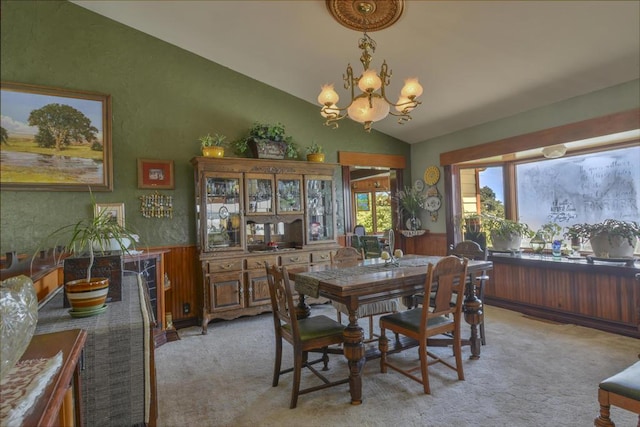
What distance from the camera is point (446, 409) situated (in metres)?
2.06

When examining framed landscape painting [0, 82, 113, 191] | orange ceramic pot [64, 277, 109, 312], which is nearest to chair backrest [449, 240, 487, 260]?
orange ceramic pot [64, 277, 109, 312]

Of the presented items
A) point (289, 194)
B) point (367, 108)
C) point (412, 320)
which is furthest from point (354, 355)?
point (289, 194)

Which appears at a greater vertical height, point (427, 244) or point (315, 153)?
point (315, 153)

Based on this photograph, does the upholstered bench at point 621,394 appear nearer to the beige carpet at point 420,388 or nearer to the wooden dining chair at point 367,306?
the beige carpet at point 420,388

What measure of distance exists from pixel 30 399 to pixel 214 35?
3.88 meters

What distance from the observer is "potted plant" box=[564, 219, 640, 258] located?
3.29m

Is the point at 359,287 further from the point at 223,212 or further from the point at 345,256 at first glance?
the point at 223,212

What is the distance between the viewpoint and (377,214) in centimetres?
805

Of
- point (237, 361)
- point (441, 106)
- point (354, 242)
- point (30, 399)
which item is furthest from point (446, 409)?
point (441, 106)

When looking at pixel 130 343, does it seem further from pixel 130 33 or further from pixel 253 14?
pixel 130 33

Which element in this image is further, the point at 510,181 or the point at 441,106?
the point at 510,181

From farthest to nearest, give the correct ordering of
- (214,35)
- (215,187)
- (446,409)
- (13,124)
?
(215,187)
(214,35)
(13,124)
(446,409)

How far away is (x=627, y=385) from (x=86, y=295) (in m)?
2.42

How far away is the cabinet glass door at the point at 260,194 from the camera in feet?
13.4
